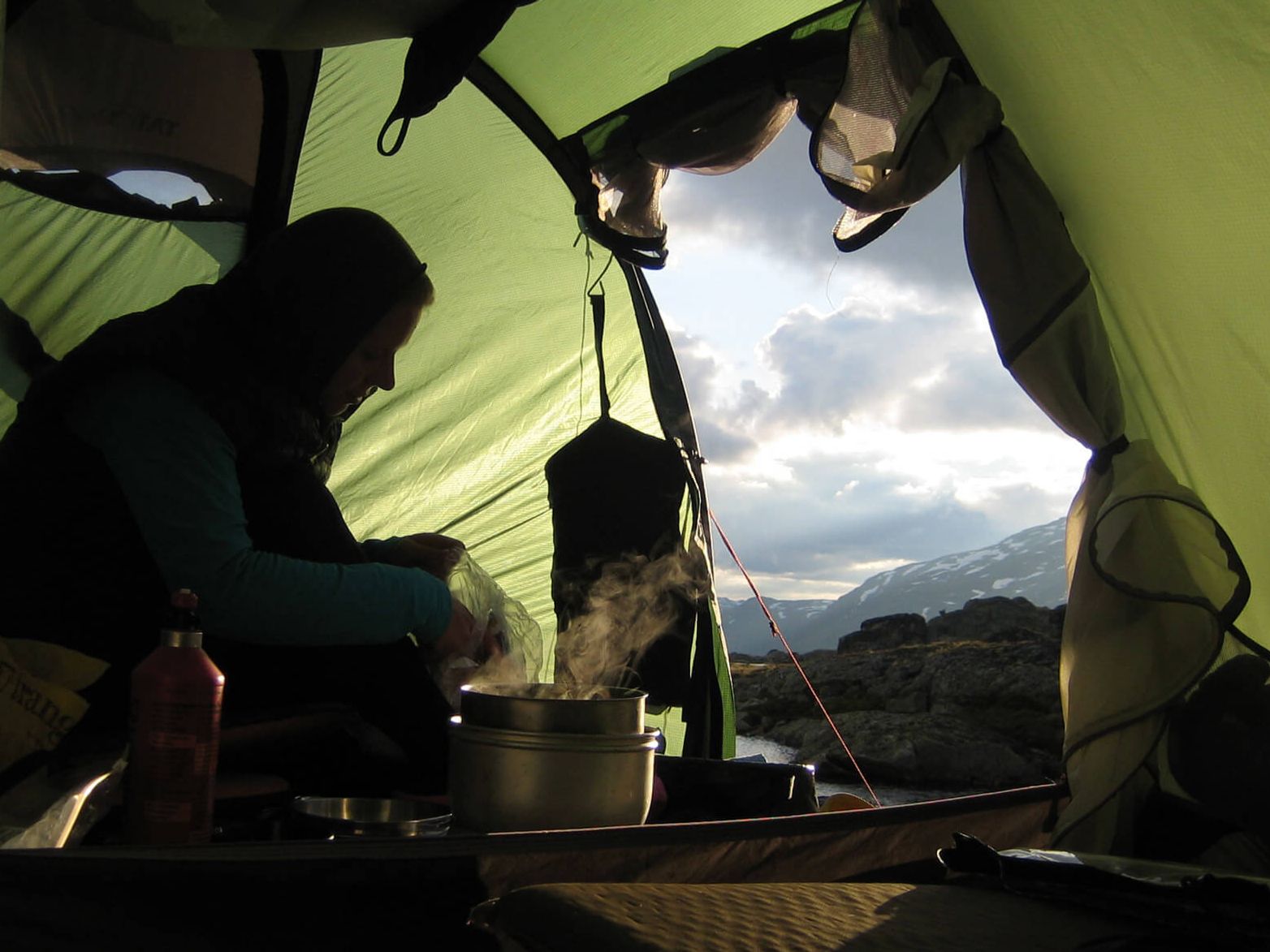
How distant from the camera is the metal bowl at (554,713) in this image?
110 cm

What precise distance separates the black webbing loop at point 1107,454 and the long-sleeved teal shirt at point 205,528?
1.11 metres

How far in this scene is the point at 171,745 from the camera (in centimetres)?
100

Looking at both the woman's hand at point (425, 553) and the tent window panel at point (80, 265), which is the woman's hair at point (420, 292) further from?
the tent window panel at point (80, 265)

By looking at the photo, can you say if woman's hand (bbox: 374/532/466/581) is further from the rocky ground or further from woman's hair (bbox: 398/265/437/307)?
the rocky ground

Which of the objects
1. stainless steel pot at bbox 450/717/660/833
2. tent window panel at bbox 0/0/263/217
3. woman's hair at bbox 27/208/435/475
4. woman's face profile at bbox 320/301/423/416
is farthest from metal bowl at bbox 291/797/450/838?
tent window panel at bbox 0/0/263/217

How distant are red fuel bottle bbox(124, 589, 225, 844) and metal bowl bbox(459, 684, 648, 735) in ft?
0.85

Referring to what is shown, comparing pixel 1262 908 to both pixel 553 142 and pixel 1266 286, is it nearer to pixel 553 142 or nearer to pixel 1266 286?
pixel 1266 286

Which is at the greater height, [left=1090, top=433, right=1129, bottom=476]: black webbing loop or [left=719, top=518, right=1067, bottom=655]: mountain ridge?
[left=719, top=518, right=1067, bottom=655]: mountain ridge

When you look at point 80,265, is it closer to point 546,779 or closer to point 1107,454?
point 546,779

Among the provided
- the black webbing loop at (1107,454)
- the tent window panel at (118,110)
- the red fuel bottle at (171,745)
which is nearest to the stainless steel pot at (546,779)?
the red fuel bottle at (171,745)

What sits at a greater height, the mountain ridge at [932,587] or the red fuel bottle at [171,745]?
the mountain ridge at [932,587]

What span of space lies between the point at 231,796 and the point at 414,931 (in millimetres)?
346

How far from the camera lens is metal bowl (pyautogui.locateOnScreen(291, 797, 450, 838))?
3.60ft

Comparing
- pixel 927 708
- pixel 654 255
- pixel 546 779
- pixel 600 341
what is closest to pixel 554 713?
pixel 546 779
